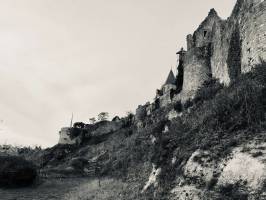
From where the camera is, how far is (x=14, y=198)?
1530 cm

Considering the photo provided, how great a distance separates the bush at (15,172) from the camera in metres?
18.8

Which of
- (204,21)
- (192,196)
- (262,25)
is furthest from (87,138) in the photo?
(192,196)

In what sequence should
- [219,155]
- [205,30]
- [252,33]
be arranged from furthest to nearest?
1. [205,30]
2. [252,33]
3. [219,155]

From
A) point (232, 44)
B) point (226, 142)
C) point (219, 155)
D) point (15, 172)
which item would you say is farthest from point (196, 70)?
point (219, 155)

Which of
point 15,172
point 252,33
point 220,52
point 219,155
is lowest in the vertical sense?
point 15,172

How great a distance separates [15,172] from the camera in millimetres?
19062

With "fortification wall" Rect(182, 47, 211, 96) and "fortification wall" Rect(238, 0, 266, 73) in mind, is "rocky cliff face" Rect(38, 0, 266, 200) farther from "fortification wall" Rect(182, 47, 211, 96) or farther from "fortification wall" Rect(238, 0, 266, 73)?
"fortification wall" Rect(182, 47, 211, 96)

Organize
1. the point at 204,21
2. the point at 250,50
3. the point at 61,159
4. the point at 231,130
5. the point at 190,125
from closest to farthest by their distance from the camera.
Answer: the point at 231,130 → the point at 190,125 → the point at 250,50 → the point at 204,21 → the point at 61,159

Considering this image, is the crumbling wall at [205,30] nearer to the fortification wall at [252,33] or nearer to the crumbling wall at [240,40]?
the crumbling wall at [240,40]

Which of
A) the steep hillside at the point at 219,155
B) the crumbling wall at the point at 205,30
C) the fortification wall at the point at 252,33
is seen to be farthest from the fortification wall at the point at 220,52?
the steep hillside at the point at 219,155

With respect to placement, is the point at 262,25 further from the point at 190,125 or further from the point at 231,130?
the point at 231,130

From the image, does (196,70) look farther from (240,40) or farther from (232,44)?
(240,40)

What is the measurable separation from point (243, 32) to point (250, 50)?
167 cm

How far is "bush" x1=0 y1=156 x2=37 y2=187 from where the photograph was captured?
18.8m
